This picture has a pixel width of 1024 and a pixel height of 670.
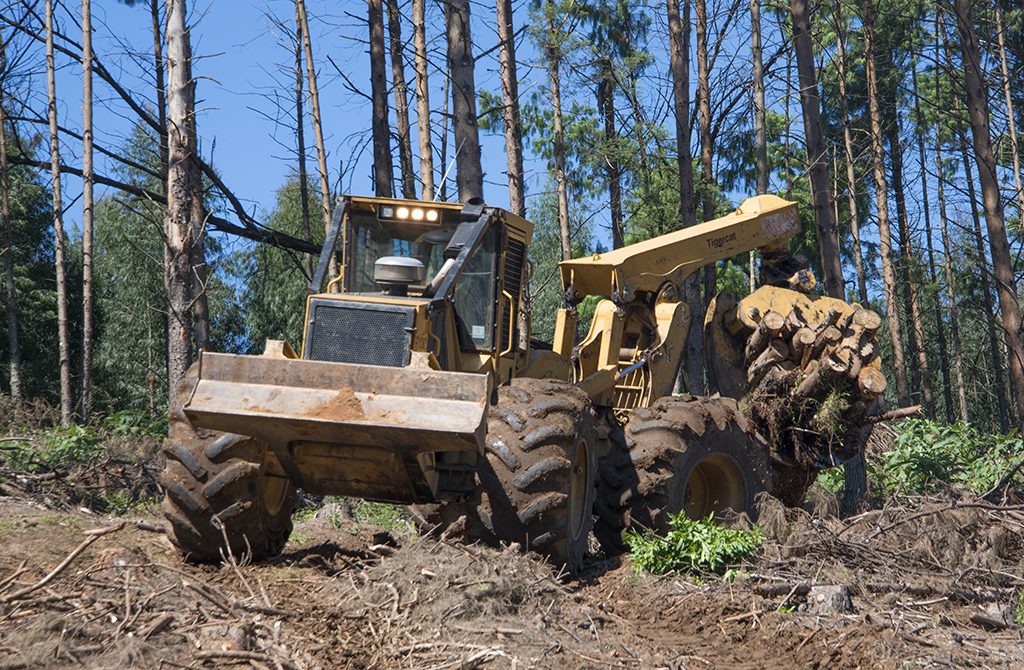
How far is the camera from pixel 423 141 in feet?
67.4

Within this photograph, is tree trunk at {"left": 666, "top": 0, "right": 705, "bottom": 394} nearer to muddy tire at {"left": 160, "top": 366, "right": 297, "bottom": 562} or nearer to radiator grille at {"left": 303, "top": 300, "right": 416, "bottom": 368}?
radiator grille at {"left": 303, "top": 300, "right": 416, "bottom": 368}

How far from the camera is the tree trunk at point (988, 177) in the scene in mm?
13930

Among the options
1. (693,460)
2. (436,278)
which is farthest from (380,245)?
(693,460)

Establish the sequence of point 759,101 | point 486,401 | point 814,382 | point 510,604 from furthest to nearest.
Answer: point 759,101, point 814,382, point 486,401, point 510,604

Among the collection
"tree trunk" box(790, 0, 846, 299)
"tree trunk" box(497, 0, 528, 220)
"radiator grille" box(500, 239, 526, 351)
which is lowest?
"radiator grille" box(500, 239, 526, 351)

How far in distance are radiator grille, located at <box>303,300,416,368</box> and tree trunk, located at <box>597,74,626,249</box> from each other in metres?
17.2

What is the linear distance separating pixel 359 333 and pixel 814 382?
17.8 ft

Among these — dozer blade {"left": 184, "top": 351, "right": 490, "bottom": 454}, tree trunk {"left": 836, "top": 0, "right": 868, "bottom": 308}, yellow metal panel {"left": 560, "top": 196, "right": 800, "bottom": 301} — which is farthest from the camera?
tree trunk {"left": 836, "top": 0, "right": 868, "bottom": 308}

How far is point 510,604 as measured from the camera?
7.09 metres

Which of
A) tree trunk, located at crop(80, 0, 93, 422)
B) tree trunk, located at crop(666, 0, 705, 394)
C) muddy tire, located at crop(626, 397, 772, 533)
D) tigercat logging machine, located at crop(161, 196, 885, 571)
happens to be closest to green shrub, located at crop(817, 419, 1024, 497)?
tigercat logging machine, located at crop(161, 196, 885, 571)

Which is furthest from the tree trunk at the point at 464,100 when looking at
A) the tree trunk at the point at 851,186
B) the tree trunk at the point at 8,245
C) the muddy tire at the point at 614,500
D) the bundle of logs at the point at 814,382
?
the tree trunk at the point at 851,186

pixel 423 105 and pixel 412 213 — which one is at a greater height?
pixel 423 105

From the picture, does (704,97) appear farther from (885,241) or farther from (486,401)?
(486,401)

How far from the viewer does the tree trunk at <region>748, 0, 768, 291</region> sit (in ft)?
73.6
